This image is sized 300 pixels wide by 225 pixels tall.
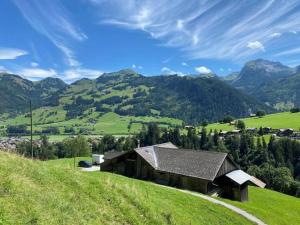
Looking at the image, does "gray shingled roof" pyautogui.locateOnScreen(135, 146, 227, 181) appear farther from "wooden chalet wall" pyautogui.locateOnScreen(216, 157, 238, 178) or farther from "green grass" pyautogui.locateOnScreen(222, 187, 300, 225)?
"green grass" pyautogui.locateOnScreen(222, 187, 300, 225)

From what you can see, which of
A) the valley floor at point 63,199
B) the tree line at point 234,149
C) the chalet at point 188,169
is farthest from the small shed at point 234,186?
the tree line at point 234,149

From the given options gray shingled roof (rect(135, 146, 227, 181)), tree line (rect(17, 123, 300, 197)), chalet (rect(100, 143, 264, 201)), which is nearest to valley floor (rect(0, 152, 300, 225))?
chalet (rect(100, 143, 264, 201))

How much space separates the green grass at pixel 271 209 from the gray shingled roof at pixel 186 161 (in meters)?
6.90

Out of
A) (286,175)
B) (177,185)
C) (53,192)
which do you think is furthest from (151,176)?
(286,175)

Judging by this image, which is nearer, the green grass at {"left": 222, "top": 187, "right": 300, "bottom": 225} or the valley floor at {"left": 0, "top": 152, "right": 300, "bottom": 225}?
Answer: the valley floor at {"left": 0, "top": 152, "right": 300, "bottom": 225}

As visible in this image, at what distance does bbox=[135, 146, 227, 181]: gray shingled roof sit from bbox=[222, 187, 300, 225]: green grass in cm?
690

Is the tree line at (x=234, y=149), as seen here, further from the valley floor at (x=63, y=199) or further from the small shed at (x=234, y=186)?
the valley floor at (x=63, y=199)

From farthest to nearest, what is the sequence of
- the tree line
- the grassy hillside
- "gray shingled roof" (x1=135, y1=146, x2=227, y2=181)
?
1. the tree line
2. "gray shingled roof" (x1=135, y1=146, x2=227, y2=181)
3. the grassy hillside

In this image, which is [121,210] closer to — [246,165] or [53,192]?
[53,192]

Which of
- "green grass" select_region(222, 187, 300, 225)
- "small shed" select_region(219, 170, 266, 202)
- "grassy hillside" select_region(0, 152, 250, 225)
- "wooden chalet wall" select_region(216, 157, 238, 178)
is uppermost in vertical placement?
"grassy hillside" select_region(0, 152, 250, 225)

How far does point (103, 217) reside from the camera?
1791cm

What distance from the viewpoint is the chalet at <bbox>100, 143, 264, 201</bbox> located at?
178ft

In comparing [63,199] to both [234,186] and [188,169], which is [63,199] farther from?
[234,186]

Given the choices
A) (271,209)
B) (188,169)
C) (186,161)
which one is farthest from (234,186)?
(186,161)
